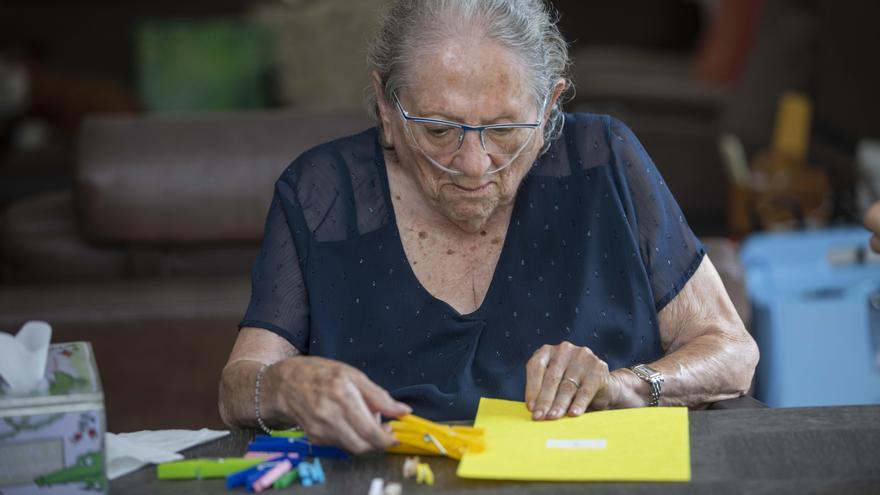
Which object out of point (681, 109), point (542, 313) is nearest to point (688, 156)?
point (681, 109)

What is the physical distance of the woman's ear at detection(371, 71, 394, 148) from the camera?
5.88 ft

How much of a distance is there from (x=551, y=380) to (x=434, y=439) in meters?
0.21

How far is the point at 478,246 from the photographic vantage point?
185cm

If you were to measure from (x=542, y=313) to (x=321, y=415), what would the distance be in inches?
21.0

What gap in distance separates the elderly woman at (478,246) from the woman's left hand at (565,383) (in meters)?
0.11

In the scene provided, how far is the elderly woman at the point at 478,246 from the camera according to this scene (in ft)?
5.48

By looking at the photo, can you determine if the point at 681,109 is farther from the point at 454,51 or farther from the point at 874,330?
the point at 454,51

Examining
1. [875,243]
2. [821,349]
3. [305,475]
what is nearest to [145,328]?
[305,475]

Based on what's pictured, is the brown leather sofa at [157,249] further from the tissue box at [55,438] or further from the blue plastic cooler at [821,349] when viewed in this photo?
the tissue box at [55,438]

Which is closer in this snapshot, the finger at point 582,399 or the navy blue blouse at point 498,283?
the finger at point 582,399

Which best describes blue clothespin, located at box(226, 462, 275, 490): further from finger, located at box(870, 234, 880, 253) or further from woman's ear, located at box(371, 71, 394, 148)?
finger, located at box(870, 234, 880, 253)

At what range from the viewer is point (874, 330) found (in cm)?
288

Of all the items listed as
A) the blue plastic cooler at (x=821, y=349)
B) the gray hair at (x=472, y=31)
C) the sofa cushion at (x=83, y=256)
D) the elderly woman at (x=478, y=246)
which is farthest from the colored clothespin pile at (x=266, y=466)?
the blue plastic cooler at (x=821, y=349)

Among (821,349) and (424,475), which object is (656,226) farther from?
(821,349)
